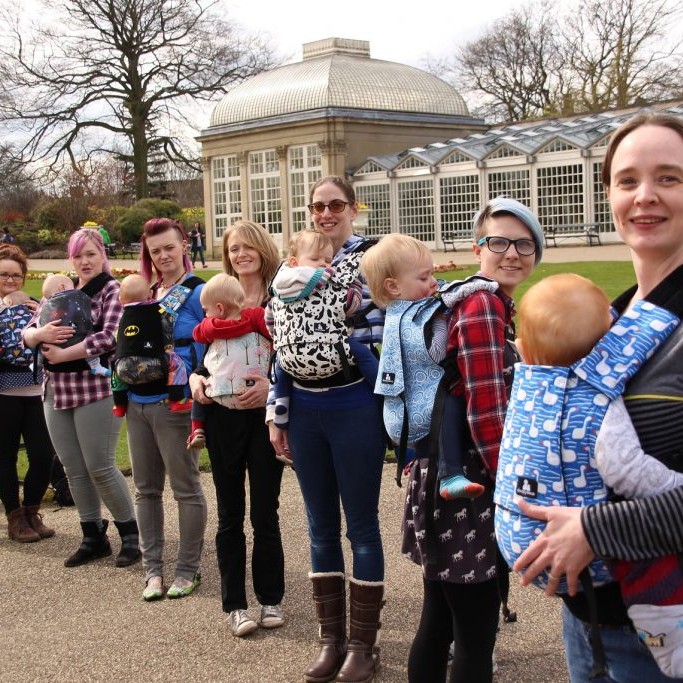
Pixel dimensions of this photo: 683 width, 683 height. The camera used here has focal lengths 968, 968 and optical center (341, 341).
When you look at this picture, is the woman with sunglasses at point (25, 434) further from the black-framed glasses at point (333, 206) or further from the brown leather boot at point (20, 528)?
the black-framed glasses at point (333, 206)

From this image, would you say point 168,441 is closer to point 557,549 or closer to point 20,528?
point 20,528

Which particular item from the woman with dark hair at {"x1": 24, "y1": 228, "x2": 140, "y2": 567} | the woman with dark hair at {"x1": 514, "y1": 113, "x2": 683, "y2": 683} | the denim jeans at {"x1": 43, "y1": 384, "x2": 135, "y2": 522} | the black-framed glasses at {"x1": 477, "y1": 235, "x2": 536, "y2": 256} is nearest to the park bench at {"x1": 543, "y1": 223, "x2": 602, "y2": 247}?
the woman with dark hair at {"x1": 24, "y1": 228, "x2": 140, "y2": 567}

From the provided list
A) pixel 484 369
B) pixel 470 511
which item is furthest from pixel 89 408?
pixel 484 369

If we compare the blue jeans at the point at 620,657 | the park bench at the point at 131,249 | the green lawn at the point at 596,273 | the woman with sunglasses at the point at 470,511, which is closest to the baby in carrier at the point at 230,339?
the woman with sunglasses at the point at 470,511

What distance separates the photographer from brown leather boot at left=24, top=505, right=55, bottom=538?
21.1 ft

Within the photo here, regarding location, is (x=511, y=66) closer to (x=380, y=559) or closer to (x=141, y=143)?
(x=141, y=143)

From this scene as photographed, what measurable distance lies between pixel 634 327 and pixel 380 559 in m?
2.31

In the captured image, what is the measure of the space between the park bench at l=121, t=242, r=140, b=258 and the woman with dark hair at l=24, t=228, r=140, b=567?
109 feet

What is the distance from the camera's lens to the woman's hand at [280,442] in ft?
13.7

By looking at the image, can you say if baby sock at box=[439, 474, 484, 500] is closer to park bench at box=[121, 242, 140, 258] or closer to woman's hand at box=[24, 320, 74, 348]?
woman's hand at box=[24, 320, 74, 348]

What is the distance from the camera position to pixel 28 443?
6508mm

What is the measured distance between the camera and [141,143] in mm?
41219

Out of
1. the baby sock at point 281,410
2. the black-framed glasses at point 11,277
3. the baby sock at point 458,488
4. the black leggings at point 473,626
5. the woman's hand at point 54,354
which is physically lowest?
the black leggings at point 473,626

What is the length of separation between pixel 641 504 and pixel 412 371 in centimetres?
143
